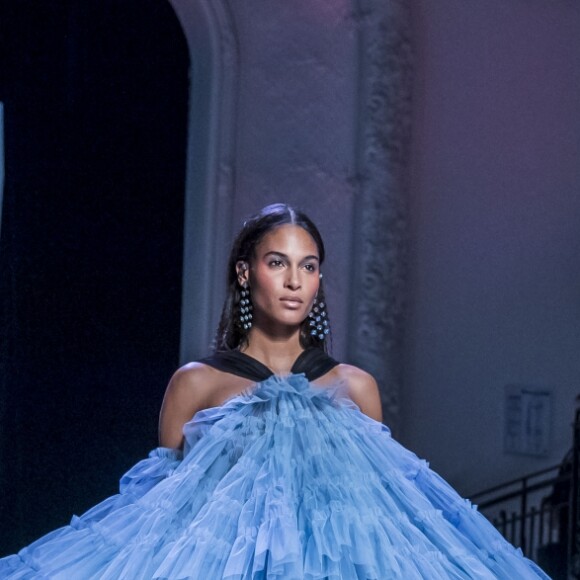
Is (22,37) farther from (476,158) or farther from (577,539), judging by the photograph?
(577,539)

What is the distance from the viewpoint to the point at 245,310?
198 cm

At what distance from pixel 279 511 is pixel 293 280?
52 cm

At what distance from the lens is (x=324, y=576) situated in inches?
56.8

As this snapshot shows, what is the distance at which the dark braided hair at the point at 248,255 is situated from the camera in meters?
1.99

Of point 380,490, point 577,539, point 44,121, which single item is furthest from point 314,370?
point 577,539

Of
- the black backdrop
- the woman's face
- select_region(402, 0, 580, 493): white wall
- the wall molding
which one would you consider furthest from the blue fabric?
select_region(402, 0, 580, 493): white wall

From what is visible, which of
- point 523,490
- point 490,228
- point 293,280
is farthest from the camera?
point 490,228

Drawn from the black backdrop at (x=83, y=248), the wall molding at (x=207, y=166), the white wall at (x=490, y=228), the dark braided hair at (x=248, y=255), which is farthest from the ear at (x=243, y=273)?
the white wall at (x=490, y=228)

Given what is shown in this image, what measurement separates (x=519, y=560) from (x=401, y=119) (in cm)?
194

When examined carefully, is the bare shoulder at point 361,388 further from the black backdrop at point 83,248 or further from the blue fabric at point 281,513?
the black backdrop at point 83,248

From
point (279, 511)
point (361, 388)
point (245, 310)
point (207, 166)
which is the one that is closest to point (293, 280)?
point (245, 310)

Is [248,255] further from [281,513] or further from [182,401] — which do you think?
[281,513]

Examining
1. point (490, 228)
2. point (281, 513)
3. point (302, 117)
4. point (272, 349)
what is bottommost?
point (281, 513)

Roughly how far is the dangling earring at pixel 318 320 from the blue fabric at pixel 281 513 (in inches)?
6.6
